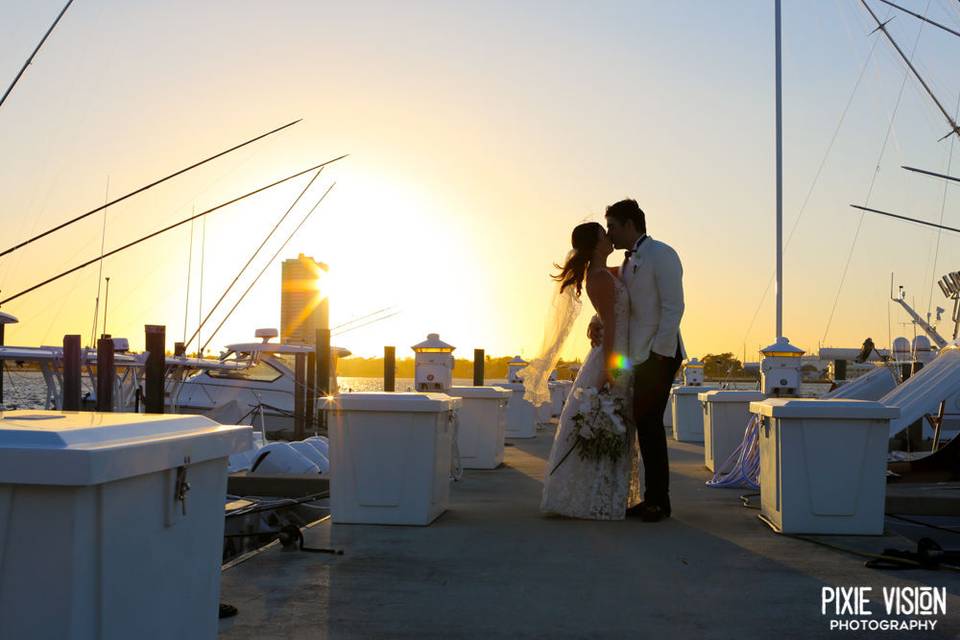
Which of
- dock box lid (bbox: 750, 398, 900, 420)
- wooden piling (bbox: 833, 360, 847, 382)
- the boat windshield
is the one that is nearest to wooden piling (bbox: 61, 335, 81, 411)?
dock box lid (bbox: 750, 398, 900, 420)

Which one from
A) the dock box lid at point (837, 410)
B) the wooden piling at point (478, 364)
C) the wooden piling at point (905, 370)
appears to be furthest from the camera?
the wooden piling at point (478, 364)

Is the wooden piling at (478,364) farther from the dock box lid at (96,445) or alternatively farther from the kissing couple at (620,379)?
the dock box lid at (96,445)

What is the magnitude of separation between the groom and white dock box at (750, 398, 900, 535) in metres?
0.93

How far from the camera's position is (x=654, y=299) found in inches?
266

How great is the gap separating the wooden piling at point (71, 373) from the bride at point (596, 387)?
364 centimetres

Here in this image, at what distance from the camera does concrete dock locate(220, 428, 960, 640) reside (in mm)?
3646

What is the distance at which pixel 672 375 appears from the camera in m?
6.66

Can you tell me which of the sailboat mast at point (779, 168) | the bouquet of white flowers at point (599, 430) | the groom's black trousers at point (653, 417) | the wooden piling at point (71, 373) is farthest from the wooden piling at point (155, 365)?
the sailboat mast at point (779, 168)

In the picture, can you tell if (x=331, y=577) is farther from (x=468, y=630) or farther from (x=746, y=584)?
(x=746, y=584)

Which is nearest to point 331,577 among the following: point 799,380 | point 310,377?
point 799,380

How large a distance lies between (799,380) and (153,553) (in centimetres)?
744

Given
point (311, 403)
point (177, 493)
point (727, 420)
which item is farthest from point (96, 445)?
point (311, 403)

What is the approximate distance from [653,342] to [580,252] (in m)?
0.77

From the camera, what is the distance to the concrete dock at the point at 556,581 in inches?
144
